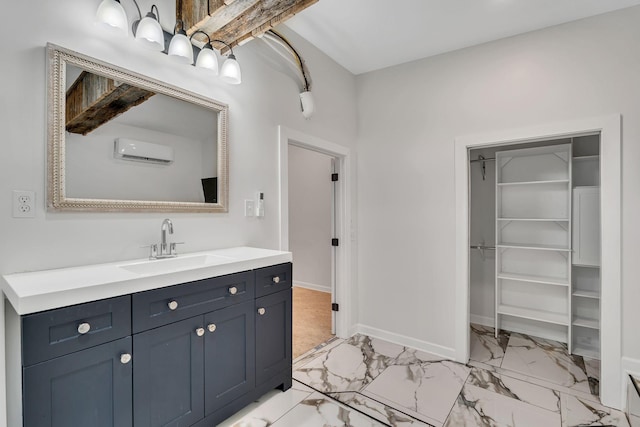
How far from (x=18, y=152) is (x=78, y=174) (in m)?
0.23

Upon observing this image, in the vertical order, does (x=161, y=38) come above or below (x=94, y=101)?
above

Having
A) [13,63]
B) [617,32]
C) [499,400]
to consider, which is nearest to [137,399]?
[13,63]

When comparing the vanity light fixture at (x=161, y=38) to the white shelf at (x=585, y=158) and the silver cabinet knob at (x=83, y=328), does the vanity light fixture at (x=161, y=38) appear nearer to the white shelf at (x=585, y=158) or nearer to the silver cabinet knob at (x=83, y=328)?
the silver cabinet knob at (x=83, y=328)

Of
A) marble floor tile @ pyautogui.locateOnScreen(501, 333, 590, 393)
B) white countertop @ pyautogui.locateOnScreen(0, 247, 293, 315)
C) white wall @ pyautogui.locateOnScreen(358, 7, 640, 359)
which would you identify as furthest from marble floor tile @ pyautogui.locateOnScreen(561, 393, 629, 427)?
white countertop @ pyautogui.locateOnScreen(0, 247, 293, 315)

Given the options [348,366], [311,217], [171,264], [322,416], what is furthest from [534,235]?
[171,264]

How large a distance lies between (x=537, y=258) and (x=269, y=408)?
2.96m

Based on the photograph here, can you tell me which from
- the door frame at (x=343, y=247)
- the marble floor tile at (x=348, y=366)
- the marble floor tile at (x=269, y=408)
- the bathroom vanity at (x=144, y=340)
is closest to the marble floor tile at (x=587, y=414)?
the marble floor tile at (x=348, y=366)

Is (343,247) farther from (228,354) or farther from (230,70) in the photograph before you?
(230,70)

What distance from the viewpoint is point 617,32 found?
7.23 ft

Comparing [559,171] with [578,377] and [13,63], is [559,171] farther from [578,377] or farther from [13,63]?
[13,63]

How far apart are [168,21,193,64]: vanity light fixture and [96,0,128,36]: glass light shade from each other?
9.4 inches

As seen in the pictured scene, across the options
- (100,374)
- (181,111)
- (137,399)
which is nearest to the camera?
(100,374)

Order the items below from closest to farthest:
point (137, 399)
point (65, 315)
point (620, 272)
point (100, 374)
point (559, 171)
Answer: point (65, 315), point (100, 374), point (137, 399), point (620, 272), point (559, 171)

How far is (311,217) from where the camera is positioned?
16.8 ft
